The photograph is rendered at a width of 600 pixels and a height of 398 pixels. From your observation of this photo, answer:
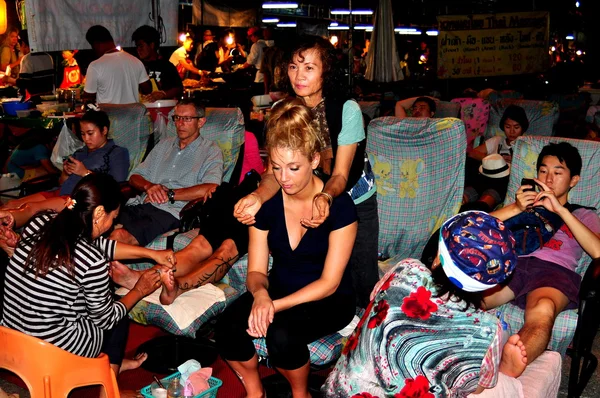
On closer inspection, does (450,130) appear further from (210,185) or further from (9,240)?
(9,240)

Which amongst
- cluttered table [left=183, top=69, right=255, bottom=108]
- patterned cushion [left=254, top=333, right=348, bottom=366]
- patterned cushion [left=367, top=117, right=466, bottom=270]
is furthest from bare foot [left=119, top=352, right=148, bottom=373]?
cluttered table [left=183, top=69, right=255, bottom=108]

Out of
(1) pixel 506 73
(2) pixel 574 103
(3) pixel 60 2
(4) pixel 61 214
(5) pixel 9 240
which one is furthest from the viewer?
(1) pixel 506 73

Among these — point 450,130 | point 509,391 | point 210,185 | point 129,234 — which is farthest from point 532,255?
point 129,234

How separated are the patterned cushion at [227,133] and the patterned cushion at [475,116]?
2.90 meters

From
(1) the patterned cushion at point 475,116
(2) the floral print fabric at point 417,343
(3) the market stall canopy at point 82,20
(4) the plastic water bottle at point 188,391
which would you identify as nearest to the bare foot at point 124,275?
(4) the plastic water bottle at point 188,391

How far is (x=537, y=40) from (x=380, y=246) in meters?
6.03

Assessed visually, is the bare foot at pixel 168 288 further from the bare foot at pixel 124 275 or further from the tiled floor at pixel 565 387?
the tiled floor at pixel 565 387

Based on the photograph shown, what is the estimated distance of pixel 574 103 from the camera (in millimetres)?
8508

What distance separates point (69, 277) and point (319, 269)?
43.2 inches

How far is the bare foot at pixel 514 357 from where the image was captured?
2.60 meters

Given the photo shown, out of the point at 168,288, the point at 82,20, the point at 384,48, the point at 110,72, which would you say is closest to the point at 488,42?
the point at 384,48

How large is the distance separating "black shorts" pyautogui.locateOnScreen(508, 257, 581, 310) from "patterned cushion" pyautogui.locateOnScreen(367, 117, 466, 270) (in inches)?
27.1

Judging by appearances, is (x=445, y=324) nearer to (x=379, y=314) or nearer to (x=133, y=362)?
(x=379, y=314)

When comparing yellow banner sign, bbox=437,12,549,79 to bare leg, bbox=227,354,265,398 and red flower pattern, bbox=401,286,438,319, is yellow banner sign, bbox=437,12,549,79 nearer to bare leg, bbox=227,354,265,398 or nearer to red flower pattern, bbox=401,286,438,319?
bare leg, bbox=227,354,265,398
